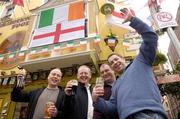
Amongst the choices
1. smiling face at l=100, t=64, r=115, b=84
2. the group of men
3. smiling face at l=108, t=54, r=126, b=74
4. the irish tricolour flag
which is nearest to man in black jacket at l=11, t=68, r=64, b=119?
the group of men

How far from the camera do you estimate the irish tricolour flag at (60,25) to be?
9344 mm

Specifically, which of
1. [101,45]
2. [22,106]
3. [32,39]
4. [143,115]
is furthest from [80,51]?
[143,115]

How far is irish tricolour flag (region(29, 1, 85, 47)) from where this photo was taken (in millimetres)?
9344

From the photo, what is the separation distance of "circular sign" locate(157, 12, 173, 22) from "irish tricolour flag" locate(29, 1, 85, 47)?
3.77 meters

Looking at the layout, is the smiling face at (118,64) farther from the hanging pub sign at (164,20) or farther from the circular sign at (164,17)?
the circular sign at (164,17)

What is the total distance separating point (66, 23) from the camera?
31.9ft

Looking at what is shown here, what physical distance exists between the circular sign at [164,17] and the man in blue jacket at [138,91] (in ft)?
10.2

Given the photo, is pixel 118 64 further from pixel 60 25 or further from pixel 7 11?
pixel 7 11

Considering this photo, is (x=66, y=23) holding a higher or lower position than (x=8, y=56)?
higher

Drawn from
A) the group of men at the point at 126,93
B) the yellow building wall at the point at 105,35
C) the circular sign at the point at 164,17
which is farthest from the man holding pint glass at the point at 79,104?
the yellow building wall at the point at 105,35

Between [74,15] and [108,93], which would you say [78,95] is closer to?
[108,93]

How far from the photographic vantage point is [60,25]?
977cm

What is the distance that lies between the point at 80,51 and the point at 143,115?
21.3 feet

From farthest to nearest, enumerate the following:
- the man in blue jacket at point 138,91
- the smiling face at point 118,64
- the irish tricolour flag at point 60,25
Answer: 1. the irish tricolour flag at point 60,25
2. the smiling face at point 118,64
3. the man in blue jacket at point 138,91
